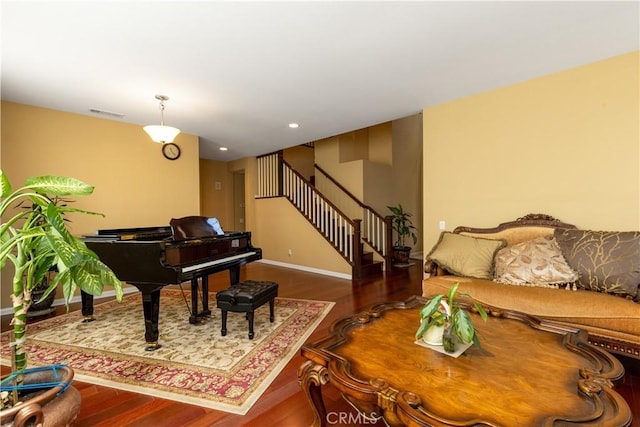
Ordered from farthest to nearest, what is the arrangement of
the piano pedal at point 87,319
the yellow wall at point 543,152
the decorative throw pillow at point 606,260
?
the piano pedal at point 87,319 → the yellow wall at point 543,152 → the decorative throw pillow at point 606,260

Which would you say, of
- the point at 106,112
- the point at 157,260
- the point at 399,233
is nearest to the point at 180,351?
the point at 157,260

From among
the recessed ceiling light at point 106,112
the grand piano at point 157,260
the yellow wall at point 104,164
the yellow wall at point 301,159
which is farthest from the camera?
the yellow wall at point 301,159

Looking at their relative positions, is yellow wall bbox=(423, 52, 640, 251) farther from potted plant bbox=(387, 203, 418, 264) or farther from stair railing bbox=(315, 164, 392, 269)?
potted plant bbox=(387, 203, 418, 264)

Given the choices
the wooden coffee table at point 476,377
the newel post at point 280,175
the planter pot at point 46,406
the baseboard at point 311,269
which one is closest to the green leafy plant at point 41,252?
the planter pot at point 46,406

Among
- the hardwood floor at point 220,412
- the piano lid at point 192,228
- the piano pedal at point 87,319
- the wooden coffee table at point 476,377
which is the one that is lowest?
the hardwood floor at point 220,412

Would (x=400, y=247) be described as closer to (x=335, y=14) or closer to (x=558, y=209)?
(x=558, y=209)

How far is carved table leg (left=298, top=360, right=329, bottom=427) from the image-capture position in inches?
50.9

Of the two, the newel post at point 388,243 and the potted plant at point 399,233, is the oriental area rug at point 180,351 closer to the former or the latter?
the newel post at point 388,243

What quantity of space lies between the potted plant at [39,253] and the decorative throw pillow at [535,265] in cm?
290

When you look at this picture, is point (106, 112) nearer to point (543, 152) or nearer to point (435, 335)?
point (435, 335)

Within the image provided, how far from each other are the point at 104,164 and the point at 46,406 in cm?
383

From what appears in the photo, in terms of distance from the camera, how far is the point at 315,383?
1.31 m

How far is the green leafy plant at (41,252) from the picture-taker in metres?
1.12

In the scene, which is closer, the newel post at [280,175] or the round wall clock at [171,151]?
the round wall clock at [171,151]
